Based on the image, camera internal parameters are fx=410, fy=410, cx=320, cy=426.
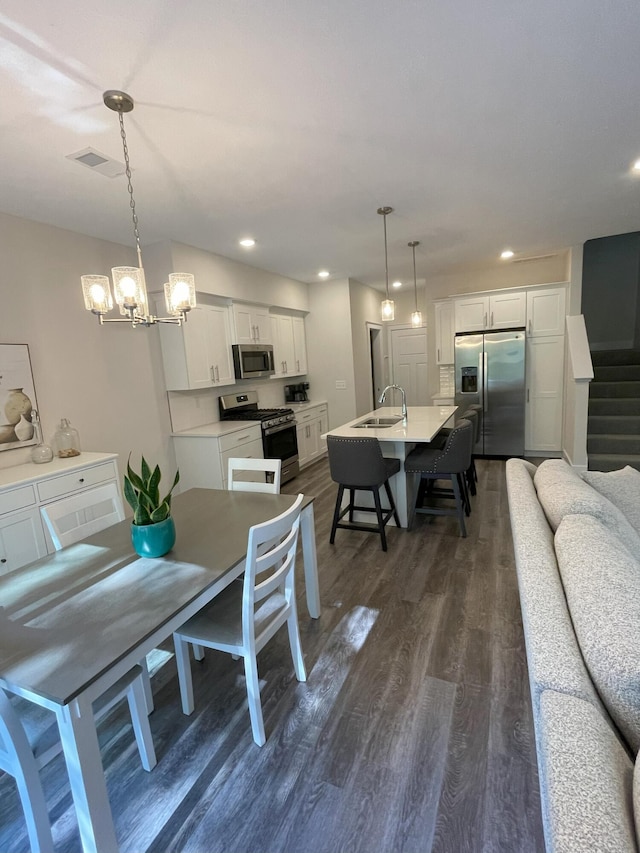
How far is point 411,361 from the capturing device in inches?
326

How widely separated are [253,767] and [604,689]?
1268 mm

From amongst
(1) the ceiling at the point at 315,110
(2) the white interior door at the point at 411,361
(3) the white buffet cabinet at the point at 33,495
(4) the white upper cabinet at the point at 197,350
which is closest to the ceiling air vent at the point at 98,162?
(1) the ceiling at the point at 315,110

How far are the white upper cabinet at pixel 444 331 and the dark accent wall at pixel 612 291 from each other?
69.2 inches

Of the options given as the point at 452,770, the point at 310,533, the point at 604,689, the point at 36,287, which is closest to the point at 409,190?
the point at 310,533

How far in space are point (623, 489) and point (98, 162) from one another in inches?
136

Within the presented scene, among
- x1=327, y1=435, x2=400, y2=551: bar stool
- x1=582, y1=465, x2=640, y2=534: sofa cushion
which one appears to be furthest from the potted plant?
x1=582, y1=465, x2=640, y2=534: sofa cushion

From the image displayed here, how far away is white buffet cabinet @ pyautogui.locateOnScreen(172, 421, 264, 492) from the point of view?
13.4 ft

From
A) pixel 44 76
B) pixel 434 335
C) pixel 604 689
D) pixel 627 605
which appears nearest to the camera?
pixel 604 689

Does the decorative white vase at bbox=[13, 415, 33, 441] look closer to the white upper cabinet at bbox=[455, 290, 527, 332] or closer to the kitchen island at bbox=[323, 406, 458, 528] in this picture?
the kitchen island at bbox=[323, 406, 458, 528]

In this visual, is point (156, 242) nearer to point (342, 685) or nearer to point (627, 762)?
point (342, 685)

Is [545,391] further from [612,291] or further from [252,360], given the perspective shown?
[252,360]

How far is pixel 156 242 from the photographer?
388 cm

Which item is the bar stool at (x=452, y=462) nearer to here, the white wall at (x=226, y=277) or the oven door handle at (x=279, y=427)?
the oven door handle at (x=279, y=427)

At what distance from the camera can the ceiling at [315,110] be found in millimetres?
1468
